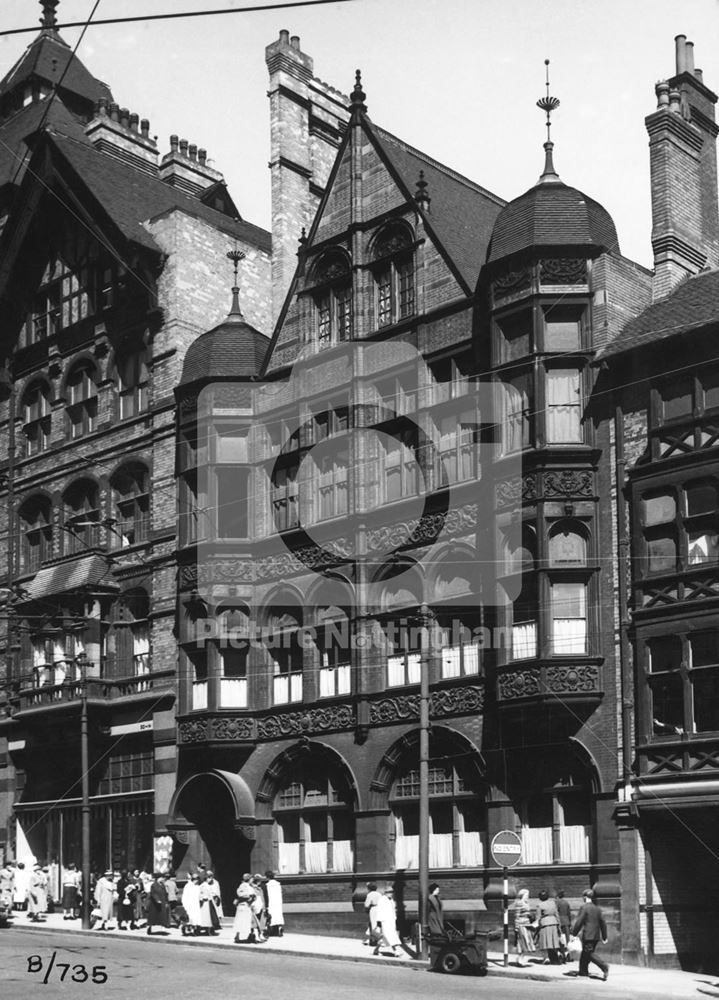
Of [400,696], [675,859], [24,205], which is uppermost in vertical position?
[24,205]

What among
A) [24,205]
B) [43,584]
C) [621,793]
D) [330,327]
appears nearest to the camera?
[621,793]

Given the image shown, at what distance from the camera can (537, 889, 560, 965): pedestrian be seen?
3028 cm

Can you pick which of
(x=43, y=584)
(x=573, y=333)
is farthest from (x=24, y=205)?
(x=573, y=333)

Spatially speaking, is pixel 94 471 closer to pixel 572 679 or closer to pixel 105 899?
pixel 105 899

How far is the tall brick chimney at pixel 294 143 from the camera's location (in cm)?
4522

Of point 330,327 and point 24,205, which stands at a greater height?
point 24,205

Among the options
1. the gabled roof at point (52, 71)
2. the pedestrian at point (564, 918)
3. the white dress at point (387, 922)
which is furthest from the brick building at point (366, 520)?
the gabled roof at point (52, 71)

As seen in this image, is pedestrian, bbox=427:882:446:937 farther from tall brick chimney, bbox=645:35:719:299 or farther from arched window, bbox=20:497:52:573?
arched window, bbox=20:497:52:573

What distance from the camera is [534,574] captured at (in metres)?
33.8

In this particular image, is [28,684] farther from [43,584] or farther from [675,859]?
[675,859]

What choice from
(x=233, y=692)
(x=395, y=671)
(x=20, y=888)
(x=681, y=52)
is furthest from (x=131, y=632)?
(x=681, y=52)

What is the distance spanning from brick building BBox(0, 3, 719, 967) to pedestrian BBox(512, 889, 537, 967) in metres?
1.27

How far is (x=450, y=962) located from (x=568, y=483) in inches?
423

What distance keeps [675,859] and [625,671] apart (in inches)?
151
